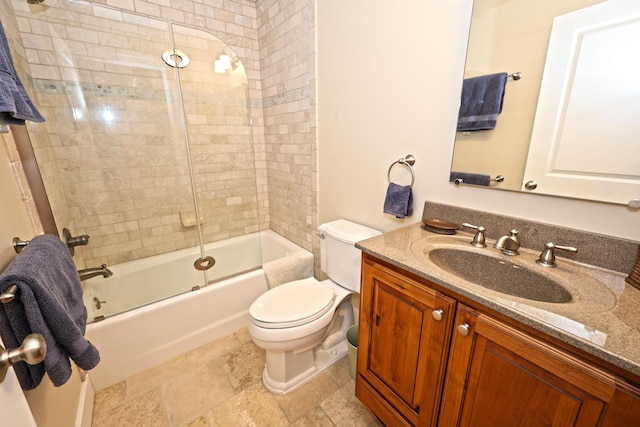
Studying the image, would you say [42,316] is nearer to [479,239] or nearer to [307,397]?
[307,397]

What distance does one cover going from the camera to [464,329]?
74 centimetres

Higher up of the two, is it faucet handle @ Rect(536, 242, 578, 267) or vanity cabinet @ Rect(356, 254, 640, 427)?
faucet handle @ Rect(536, 242, 578, 267)

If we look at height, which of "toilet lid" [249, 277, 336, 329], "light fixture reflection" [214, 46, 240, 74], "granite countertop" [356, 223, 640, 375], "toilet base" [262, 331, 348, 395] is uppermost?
"light fixture reflection" [214, 46, 240, 74]

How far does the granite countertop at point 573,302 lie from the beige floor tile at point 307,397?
1004 millimetres

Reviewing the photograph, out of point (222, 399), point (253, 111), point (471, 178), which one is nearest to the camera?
point (471, 178)

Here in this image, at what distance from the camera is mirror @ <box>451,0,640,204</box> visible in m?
0.85

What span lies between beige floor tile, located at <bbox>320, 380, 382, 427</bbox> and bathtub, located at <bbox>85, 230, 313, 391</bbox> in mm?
853

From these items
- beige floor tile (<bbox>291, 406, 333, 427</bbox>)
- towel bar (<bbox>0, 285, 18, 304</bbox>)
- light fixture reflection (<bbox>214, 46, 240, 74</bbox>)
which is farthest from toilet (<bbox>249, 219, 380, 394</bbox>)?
light fixture reflection (<bbox>214, 46, 240, 74</bbox>)

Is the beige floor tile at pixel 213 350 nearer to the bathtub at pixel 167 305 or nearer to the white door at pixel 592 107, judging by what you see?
the bathtub at pixel 167 305

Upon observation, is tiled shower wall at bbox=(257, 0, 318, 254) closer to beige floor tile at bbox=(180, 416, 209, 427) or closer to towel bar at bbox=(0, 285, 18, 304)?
beige floor tile at bbox=(180, 416, 209, 427)

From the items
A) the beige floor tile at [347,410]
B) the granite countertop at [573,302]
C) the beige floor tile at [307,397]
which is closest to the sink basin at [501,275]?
the granite countertop at [573,302]

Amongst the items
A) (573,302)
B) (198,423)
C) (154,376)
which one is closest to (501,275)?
(573,302)

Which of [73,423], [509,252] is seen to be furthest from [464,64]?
[73,423]

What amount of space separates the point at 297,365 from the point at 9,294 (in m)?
1.26
